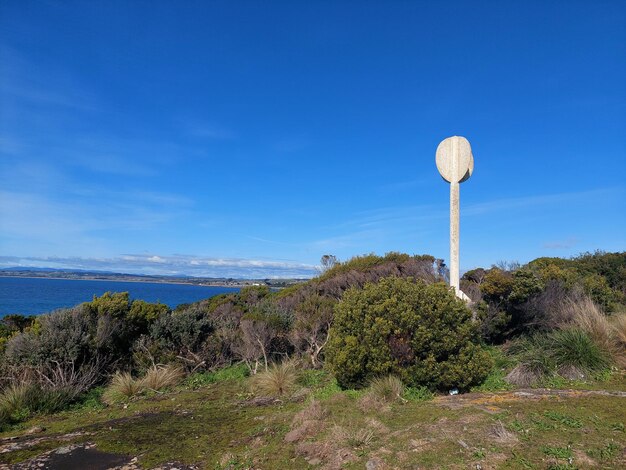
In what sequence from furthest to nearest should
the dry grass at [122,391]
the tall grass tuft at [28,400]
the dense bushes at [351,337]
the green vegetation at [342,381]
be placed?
1. the dry grass at [122,391]
2. the tall grass tuft at [28,400]
3. the dense bushes at [351,337]
4. the green vegetation at [342,381]

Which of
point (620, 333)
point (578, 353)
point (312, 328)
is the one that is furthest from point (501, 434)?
point (312, 328)

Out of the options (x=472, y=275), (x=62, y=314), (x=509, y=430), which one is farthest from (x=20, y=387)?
(x=472, y=275)

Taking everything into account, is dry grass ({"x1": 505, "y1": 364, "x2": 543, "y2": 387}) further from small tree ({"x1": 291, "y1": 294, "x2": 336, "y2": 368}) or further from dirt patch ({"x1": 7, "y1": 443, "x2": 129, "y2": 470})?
dirt patch ({"x1": 7, "y1": 443, "x2": 129, "y2": 470})

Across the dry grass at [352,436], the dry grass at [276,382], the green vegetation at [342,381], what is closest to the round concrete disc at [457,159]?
the green vegetation at [342,381]

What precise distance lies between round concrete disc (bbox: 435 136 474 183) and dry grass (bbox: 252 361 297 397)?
6.41m

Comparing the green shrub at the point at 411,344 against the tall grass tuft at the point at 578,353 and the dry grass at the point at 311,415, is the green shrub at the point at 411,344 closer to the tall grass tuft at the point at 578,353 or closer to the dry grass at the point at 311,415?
the tall grass tuft at the point at 578,353

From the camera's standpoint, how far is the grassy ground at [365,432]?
416cm

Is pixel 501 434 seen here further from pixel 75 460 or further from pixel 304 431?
pixel 75 460

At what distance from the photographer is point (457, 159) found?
36.6ft

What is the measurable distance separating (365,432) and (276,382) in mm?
3786

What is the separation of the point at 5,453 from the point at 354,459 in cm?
443

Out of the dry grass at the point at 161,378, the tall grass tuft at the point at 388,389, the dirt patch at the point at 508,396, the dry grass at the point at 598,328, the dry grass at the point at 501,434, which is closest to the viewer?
the dry grass at the point at 501,434

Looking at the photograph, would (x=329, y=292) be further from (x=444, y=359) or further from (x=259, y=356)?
(x=444, y=359)

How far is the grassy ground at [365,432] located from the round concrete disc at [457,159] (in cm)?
584
